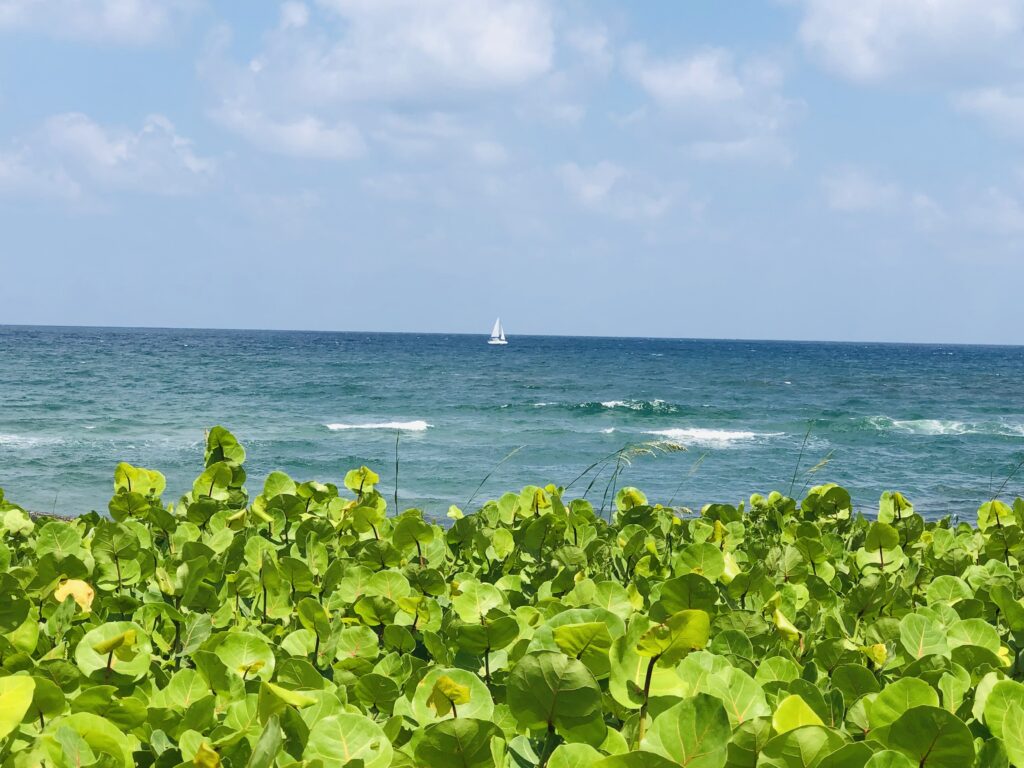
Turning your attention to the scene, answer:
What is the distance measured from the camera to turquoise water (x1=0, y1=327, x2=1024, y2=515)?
1611cm

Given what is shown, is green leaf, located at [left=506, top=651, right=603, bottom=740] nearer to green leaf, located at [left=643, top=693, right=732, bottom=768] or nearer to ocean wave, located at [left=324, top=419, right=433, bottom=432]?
green leaf, located at [left=643, top=693, right=732, bottom=768]

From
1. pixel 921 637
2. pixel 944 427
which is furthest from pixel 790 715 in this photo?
pixel 944 427

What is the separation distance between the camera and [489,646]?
110 centimetres

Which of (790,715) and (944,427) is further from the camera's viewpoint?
(944,427)

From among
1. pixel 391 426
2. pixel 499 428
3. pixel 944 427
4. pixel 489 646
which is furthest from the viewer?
pixel 944 427

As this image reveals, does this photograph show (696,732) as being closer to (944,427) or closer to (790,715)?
(790,715)

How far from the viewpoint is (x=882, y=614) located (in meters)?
1.53

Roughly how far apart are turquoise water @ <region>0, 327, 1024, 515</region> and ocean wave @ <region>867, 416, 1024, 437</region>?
0.33 feet

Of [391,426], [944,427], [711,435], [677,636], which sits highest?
[677,636]

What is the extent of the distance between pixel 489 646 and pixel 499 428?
23.4m

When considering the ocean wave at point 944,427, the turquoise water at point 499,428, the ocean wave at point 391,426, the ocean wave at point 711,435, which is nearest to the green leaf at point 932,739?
the turquoise water at point 499,428

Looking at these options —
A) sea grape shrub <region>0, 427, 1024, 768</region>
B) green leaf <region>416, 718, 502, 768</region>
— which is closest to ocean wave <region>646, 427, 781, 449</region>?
sea grape shrub <region>0, 427, 1024, 768</region>

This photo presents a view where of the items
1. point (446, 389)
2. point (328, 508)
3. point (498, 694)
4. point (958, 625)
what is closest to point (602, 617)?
point (498, 694)

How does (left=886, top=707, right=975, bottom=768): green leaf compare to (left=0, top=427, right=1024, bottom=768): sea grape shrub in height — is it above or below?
above
